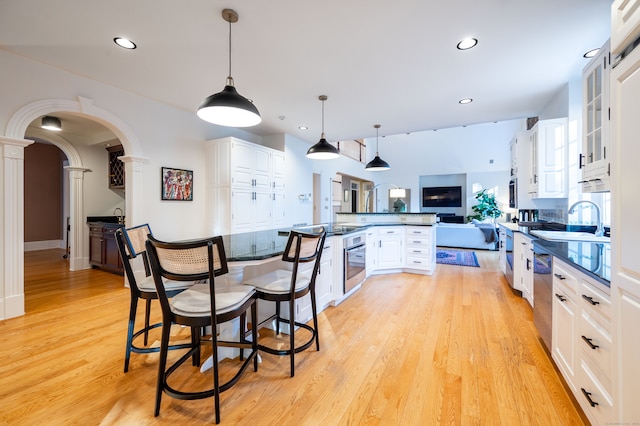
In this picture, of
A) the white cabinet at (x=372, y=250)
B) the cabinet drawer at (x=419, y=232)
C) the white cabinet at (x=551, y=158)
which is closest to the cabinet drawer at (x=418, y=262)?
the cabinet drawer at (x=419, y=232)

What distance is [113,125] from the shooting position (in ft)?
11.6

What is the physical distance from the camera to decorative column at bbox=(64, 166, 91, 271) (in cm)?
509

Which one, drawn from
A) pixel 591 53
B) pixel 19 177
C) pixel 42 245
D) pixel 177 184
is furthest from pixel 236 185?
pixel 42 245

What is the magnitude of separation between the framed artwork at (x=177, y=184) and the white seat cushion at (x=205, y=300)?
2.88m

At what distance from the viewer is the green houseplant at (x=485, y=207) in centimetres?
938

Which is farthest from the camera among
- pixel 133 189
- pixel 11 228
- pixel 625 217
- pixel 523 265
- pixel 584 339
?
pixel 133 189

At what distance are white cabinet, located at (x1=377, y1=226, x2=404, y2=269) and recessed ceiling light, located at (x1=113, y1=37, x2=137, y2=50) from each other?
3951 mm

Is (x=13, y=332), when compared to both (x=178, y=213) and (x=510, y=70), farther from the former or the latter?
(x=510, y=70)

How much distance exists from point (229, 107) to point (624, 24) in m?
1.97

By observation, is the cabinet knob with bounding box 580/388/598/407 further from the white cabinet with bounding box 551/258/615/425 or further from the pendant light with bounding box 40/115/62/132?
the pendant light with bounding box 40/115/62/132

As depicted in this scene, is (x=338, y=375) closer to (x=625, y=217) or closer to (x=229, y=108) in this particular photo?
(x=625, y=217)

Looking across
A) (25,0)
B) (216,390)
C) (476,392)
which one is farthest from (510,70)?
(25,0)

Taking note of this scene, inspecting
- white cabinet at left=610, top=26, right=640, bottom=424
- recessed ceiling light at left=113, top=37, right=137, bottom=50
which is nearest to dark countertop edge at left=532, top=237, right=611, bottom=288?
white cabinet at left=610, top=26, right=640, bottom=424

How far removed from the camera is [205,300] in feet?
5.21
